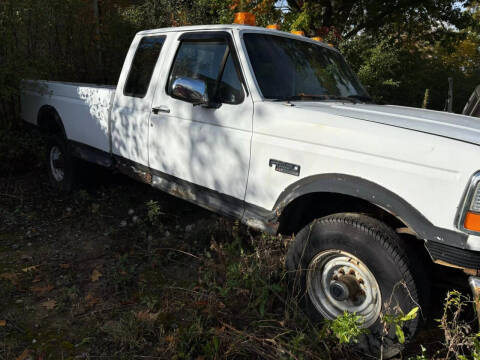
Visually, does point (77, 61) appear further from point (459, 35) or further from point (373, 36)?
point (459, 35)

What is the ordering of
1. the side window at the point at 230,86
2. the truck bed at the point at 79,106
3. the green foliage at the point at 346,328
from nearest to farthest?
the green foliage at the point at 346,328, the side window at the point at 230,86, the truck bed at the point at 79,106

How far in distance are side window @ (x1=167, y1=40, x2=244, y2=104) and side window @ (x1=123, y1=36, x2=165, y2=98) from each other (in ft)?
1.19

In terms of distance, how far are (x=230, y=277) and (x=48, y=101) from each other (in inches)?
148

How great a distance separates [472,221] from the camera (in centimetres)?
209

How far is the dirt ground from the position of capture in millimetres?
2646

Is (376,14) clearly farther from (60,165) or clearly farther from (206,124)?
(206,124)

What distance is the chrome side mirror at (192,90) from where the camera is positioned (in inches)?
121

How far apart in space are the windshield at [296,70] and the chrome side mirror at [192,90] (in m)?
0.45

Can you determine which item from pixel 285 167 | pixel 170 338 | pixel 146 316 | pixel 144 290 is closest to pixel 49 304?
pixel 144 290

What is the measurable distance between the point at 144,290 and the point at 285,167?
1.59 meters

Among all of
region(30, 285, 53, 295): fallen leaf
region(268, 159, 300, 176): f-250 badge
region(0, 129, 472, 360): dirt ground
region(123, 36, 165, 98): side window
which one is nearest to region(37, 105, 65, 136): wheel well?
region(0, 129, 472, 360): dirt ground

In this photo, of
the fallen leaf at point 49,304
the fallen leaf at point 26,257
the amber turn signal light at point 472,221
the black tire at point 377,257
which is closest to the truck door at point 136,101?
the fallen leaf at point 26,257

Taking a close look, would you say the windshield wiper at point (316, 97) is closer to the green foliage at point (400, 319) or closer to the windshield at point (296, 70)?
the windshield at point (296, 70)

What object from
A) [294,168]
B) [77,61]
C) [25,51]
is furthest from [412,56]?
[294,168]
